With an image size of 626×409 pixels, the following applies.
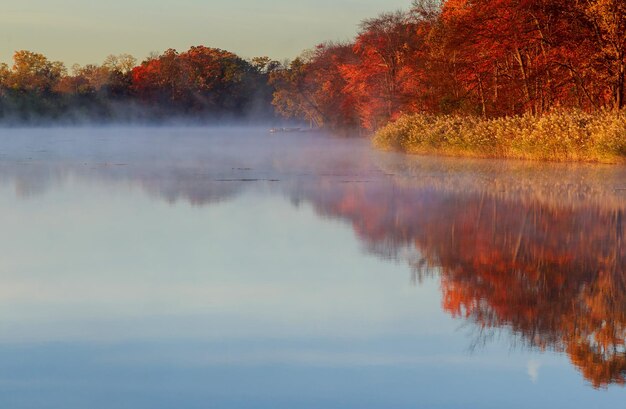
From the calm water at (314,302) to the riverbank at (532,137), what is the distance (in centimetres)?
1179

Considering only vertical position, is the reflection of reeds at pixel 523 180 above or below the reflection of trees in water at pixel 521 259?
below

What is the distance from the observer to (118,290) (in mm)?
10391

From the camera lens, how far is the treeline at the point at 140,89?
11919 cm

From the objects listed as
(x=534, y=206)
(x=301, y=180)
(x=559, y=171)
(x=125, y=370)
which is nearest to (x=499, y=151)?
(x=559, y=171)

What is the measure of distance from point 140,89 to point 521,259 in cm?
11818

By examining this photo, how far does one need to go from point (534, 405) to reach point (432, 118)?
142ft

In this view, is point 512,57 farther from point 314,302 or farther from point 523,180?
point 314,302

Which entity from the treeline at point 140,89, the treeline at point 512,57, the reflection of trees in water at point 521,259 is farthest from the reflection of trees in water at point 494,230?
the treeline at point 140,89

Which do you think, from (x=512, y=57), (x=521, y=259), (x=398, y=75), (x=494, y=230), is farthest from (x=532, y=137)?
(x=398, y=75)

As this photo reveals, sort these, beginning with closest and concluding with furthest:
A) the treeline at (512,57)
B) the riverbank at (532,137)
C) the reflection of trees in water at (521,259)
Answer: the reflection of trees in water at (521,259) → the riverbank at (532,137) → the treeline at (512,57)

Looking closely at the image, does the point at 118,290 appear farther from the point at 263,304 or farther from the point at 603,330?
the point at 603,330

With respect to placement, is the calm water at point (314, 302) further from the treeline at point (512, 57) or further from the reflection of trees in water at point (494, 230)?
the treeline at point (512, 57)

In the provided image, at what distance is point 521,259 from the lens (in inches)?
495

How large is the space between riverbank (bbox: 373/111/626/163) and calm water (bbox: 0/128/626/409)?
38.7 feet
